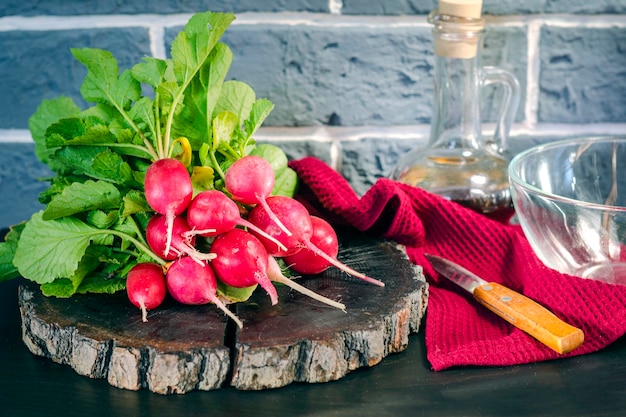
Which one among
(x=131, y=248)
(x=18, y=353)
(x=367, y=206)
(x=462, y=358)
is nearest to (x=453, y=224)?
(x=367, y=206)

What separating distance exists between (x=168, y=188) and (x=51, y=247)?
0.47ft

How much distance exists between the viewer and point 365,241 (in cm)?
87

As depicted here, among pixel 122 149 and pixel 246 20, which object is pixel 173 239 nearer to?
pixel 122 149

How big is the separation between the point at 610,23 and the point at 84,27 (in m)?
0.74

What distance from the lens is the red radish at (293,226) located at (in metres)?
0.72

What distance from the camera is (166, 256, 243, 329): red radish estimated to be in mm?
685

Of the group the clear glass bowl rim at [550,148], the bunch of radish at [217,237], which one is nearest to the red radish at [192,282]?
the bunch of radish at [217,237]

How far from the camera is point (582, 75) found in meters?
1.07

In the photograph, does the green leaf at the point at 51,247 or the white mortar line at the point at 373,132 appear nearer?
the green leaf at the point at 51,247

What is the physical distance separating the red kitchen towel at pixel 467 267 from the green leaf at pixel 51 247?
0.97 feet

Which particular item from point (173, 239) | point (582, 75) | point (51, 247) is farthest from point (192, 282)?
point (582, 75)

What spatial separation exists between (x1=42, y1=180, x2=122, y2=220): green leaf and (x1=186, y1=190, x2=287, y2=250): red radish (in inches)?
3.7

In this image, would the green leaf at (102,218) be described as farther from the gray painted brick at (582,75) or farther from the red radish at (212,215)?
the gray painted brick at (582,75)

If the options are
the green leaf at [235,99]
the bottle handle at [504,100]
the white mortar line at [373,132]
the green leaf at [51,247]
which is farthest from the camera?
the white mortar line at [373,132]
